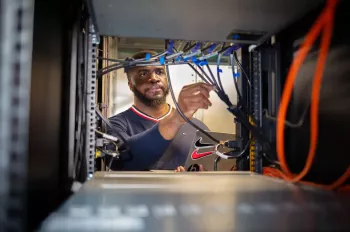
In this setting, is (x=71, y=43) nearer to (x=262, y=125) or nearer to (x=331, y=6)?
(x=331, y=6)

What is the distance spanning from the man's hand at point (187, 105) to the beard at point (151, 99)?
11 centimetres

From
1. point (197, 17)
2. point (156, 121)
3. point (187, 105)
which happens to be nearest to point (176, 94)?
point (187, 105)

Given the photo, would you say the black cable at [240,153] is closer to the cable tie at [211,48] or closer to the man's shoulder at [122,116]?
the cable tie at [211,48]

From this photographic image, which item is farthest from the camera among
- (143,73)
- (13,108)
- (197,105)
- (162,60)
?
(143,73)

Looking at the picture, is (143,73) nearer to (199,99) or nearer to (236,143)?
(199,99)

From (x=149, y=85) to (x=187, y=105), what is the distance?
0.31 m

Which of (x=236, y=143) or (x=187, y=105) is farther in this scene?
(x=187, y=105)

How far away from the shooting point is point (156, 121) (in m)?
2.19

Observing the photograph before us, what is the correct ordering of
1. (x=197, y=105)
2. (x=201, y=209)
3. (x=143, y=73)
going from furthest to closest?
(x=143, y=73) → (x=197, y=105) → (x=201, y=209)

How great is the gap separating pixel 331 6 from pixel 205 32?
0.66 metres

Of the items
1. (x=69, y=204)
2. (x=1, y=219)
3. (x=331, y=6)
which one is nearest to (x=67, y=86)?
(x=69, y=204)

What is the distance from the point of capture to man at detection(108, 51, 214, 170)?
2112 millimetres

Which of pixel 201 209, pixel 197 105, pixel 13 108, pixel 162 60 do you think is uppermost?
pixel 162 60

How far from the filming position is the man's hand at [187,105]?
2.11 meters
